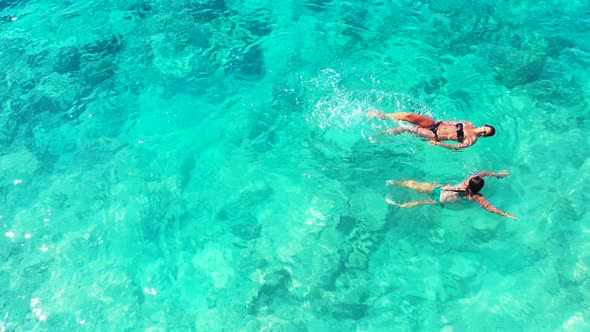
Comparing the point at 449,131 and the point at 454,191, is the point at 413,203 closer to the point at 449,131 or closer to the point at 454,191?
the point at 454,191

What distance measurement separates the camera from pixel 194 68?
12.8 meters

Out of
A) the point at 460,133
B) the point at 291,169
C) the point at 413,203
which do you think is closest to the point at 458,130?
the point at 460,133

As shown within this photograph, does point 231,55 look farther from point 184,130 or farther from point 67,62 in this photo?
point 67,62

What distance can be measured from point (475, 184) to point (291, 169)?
14.4 ft

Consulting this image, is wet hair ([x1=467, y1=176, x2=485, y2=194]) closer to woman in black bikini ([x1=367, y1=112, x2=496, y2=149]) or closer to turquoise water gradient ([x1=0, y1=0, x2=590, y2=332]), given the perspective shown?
woman in black bikini ([x1=367, y1=112, x2=496, y2=149])

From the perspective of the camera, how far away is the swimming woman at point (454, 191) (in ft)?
25.3

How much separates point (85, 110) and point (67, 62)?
101 inches

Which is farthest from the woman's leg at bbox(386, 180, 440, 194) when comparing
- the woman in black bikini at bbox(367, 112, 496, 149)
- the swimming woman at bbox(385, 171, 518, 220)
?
the woman in black bikini at bbox(367, 112, 496, 149)

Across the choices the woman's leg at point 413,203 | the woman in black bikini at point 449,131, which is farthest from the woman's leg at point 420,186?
the woman in black bikini at point 449,131

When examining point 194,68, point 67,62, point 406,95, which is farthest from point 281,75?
point 67,62

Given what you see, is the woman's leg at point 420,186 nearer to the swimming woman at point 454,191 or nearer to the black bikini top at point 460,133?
the swimming woman at point 454,191

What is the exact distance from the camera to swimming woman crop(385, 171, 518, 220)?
7.71 metres

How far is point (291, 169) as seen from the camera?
10188mm

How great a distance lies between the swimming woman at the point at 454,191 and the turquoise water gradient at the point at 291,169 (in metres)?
0.35
